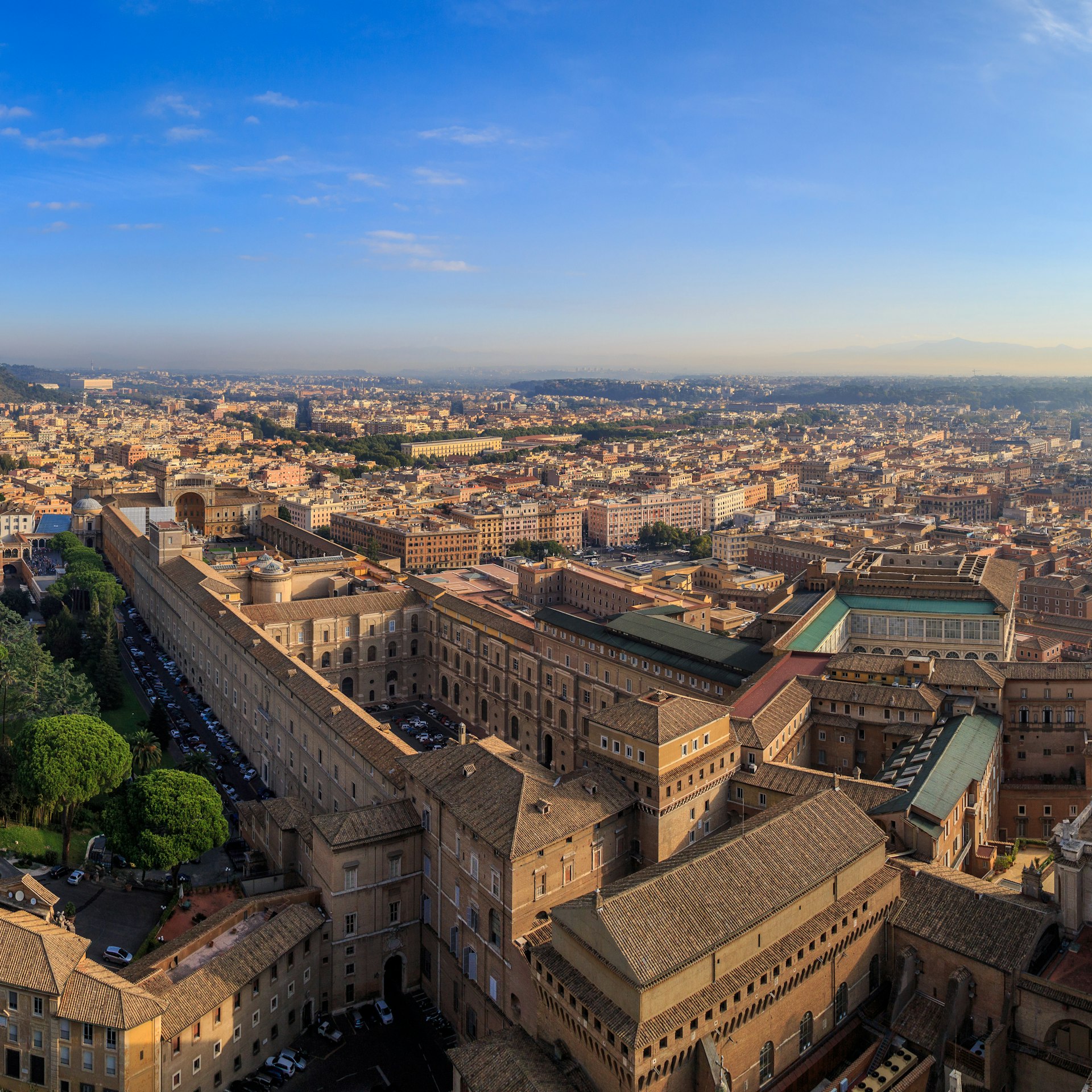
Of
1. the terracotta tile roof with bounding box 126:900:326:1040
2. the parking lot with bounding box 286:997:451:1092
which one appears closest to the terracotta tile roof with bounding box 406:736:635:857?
the terracotta tile roof with bounding box 126:900:326:1040

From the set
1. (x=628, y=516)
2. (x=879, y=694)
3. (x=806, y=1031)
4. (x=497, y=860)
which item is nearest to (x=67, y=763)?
(x=497, y=860)

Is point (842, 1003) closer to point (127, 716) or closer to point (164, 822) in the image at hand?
point (164, 822)

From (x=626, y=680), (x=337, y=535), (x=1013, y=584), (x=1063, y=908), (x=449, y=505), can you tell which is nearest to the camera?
(x=1063, y=908)

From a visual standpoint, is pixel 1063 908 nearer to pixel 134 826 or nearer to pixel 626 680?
pixel 626 680

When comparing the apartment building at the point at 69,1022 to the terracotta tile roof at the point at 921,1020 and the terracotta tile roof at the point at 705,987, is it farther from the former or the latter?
the terracotta tile roof at the point at 921,1020

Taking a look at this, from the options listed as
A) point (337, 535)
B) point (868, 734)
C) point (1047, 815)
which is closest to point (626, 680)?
point (868, 734)

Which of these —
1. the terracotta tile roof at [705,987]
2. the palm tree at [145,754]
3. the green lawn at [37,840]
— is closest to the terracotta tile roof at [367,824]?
the terracotta tile roof at [705,987]
